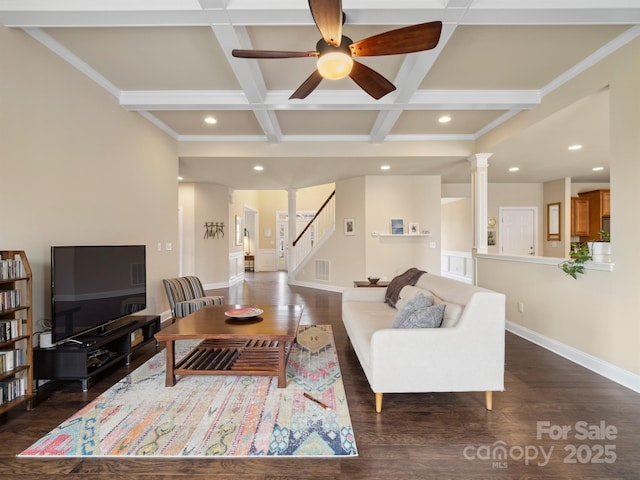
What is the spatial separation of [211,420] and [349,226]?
5.40 m

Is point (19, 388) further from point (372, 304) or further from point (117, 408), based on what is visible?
point (372, 304)

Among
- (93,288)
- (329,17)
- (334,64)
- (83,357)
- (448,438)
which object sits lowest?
(448,438)

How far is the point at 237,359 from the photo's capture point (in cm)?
289

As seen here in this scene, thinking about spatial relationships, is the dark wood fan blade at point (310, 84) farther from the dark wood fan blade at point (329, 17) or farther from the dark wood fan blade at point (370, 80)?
the dark wood fan blade at point (329, 17)

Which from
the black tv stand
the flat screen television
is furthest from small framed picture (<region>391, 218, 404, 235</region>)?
the black tv stand

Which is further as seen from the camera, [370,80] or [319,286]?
[319,286]

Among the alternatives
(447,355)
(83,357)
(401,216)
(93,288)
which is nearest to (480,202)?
(401,216)

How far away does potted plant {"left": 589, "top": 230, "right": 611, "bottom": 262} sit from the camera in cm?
282

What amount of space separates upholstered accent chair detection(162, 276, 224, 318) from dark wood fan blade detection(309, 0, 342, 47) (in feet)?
11.3

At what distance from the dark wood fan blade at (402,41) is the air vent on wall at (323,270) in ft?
19.3

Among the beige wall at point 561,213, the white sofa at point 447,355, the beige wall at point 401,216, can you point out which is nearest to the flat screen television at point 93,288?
the white sofa at point 447,355

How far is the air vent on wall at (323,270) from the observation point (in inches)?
302

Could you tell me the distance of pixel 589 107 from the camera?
10.9ft

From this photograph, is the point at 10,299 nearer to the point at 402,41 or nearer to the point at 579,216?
the point at 402,41
